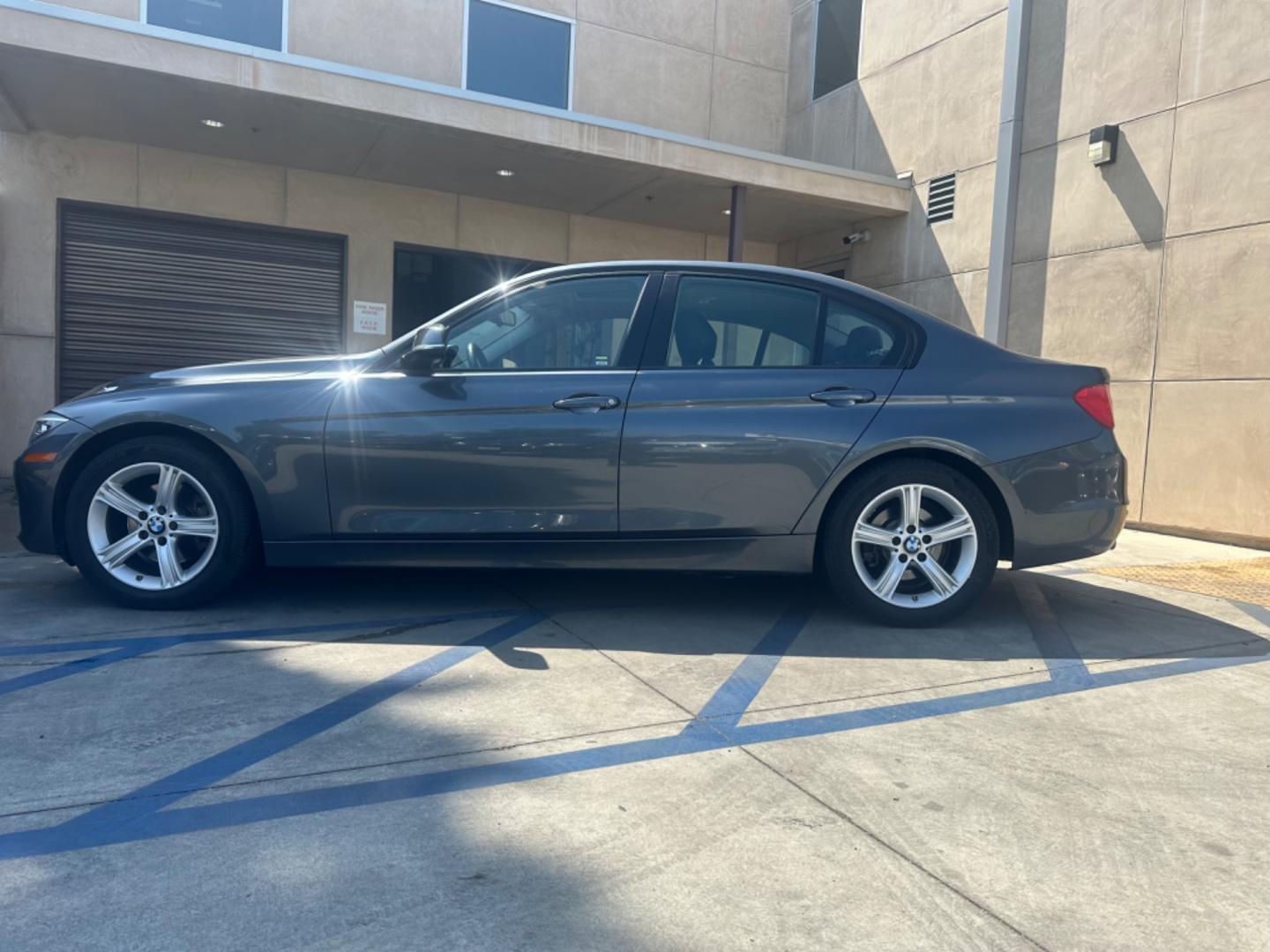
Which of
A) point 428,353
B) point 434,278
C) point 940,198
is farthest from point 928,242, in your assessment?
point 428,353

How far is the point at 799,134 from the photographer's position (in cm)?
1309

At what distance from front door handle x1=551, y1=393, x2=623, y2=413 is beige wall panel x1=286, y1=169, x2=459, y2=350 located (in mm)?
7412

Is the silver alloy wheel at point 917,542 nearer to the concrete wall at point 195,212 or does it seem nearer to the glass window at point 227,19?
the concrete wall at point 195,212

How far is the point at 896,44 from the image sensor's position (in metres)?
11.5

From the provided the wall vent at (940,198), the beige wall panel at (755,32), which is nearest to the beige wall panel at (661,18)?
the beige wall panel at (755,32)

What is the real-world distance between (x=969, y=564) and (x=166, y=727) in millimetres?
3298

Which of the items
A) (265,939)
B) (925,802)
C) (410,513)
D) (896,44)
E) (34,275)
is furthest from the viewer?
(896,44)

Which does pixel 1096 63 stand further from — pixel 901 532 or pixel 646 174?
pixel 901 532

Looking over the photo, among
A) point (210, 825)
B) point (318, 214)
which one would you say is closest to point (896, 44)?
point (318, 214)

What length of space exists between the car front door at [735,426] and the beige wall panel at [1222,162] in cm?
525

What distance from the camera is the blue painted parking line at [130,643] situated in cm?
337

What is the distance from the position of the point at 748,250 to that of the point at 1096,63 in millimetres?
5023

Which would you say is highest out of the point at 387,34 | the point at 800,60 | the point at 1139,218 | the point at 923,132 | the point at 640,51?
the point at 800,60

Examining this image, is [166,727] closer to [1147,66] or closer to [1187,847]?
[1187,847]
